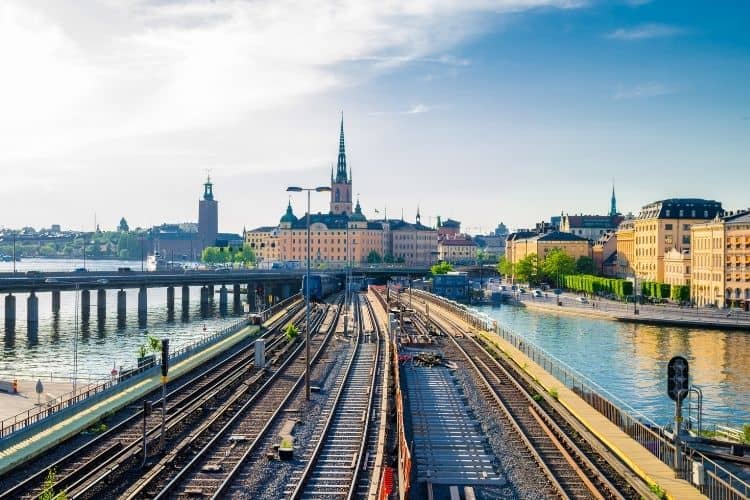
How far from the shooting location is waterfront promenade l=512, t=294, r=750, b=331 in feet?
289

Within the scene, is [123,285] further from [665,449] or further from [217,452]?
[665,449]

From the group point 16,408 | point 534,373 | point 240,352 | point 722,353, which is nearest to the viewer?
point 16,408

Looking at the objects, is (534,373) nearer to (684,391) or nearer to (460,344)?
(460,344)

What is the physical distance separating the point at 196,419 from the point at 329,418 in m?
5.34

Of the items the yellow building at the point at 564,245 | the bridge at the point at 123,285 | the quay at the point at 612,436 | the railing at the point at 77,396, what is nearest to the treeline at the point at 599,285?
the yellow building at the point at 564,245

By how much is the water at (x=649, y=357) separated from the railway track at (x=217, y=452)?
19482mm

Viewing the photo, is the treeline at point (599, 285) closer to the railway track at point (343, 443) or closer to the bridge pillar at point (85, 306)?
the bridge pillar at point (85, 306)

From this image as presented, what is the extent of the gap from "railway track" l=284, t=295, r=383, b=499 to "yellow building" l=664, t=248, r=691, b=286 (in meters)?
80.2

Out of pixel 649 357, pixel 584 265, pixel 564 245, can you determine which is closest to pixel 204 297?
pixel 584 265

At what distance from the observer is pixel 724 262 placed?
103 metres

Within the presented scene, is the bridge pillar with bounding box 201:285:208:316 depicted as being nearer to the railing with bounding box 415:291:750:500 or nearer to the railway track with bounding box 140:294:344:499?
the railing with bounding box 415:291:750:500

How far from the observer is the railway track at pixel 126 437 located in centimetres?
2544

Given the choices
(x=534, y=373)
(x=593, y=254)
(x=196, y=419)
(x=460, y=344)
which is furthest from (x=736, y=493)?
(x=593, y=254)

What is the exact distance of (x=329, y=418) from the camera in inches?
1357
